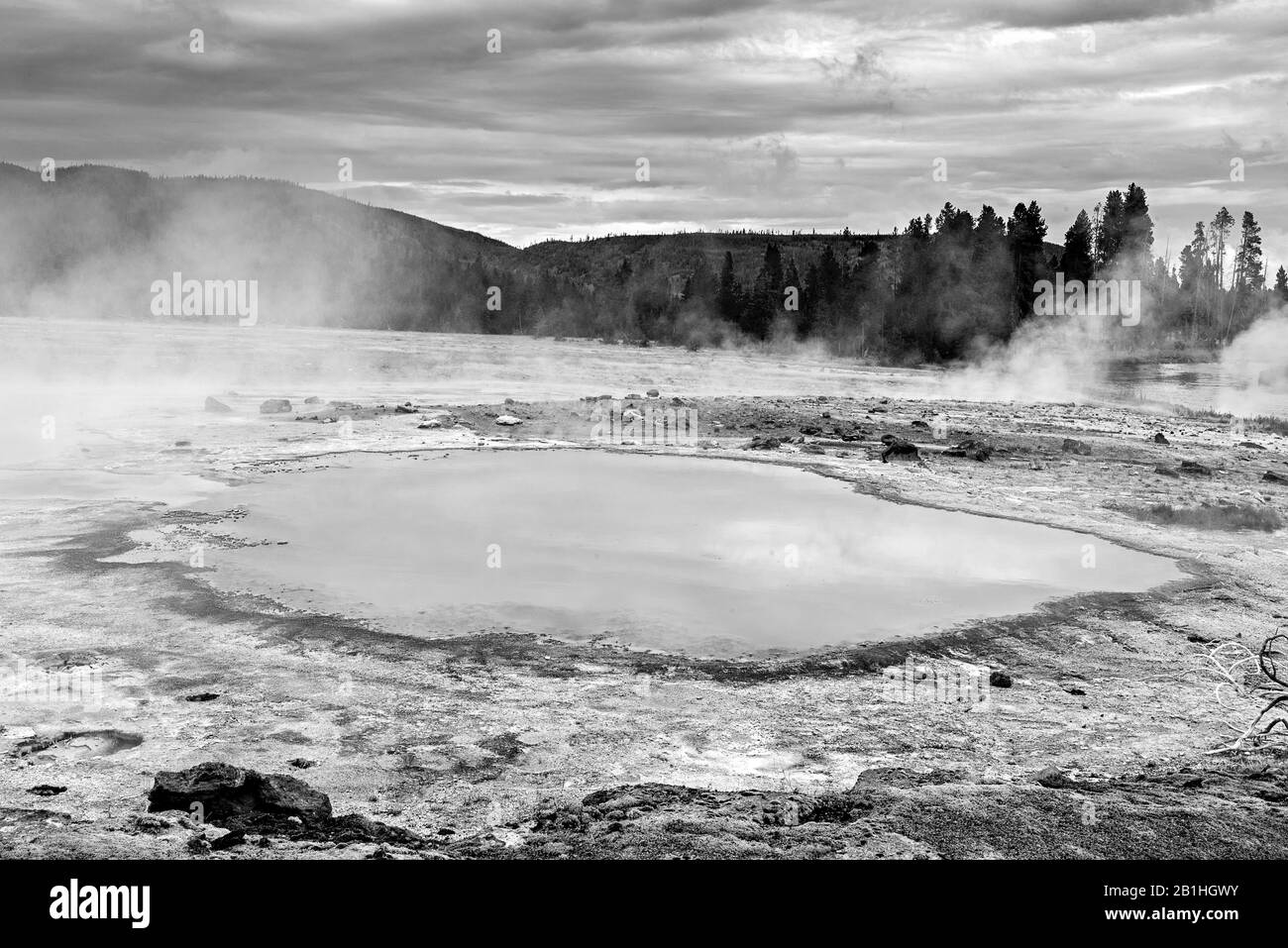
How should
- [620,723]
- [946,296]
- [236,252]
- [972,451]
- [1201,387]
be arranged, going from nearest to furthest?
[620,723] → [972,451] → [1201,387] → [946,296] → [236,252]

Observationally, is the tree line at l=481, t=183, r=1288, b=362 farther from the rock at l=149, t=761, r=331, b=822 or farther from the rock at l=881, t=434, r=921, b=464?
the rock at l=149, t=761, r=331, b=822

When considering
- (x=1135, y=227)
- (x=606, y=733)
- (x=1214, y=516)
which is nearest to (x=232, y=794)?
(x=606, y=733)

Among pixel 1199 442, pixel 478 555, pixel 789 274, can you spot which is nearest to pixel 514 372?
pixel 1199 442

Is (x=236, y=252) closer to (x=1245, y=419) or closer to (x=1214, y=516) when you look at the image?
(x=1245, y=419)

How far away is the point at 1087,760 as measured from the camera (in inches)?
254

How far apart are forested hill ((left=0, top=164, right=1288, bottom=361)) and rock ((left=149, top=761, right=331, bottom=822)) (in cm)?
5732

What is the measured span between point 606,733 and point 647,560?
15.7 feet

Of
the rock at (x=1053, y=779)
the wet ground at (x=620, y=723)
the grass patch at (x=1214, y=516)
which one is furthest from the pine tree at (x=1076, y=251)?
the rock at (x=1053, y=779)

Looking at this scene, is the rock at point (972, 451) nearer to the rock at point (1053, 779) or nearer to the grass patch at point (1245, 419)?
the grass patch at point (1245, 419)

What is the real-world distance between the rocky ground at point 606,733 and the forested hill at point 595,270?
51.9 m

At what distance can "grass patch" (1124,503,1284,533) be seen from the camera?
49.1ft

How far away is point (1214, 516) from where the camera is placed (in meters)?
15.7

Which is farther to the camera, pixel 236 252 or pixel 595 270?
pixel 595 270
